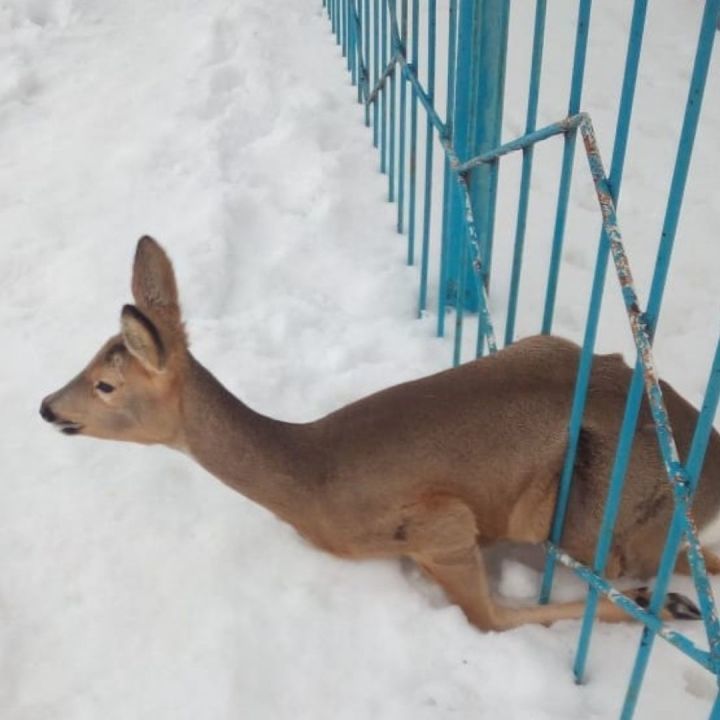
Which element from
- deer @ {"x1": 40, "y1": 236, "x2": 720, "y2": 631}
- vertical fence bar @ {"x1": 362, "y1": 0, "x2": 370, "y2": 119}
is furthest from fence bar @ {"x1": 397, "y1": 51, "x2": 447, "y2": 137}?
deer @ {"x1": 40, "y1": 236, "x2": 720, "y2": 631}

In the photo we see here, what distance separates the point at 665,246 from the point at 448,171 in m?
1.53

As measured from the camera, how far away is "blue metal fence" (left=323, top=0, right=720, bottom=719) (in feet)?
5.33

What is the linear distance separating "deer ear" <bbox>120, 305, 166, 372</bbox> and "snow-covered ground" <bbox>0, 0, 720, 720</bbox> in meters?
0.62

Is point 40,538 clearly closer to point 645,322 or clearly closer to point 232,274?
point 232,274

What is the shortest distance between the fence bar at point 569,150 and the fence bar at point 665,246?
0.37 metres

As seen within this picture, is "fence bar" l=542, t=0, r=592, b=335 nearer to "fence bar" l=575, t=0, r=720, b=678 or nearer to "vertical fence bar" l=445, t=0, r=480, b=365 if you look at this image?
"fence bar" l=575, t=0, r=720, b=678

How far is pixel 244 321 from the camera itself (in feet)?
10.9

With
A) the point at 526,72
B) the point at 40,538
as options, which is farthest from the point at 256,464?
the point at 526,72

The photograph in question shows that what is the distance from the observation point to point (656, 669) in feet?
7.02

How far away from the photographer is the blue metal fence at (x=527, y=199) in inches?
63.9

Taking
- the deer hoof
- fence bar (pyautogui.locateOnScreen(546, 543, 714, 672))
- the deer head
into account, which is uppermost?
the deer head

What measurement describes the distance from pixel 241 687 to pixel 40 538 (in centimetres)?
77

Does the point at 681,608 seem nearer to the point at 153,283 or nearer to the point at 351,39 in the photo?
the point at 153,283

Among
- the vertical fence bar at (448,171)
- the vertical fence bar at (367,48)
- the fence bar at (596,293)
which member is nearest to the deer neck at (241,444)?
the fence bar at (596,293)
